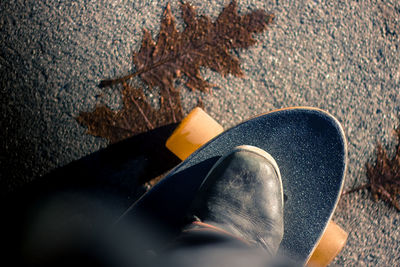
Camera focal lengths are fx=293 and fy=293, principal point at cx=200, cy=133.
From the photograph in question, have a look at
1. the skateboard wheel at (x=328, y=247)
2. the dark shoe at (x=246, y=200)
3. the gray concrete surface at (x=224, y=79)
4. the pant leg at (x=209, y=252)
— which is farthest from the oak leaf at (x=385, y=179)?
the pant leg at (x=209, y=252)

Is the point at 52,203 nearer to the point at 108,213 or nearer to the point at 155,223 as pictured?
the point at 108,213

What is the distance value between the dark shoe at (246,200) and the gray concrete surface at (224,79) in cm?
29

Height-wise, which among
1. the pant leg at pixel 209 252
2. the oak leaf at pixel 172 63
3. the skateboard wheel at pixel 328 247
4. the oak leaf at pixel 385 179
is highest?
the oak leaf at pixel 172 63

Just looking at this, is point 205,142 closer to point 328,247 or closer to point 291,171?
point 291,171

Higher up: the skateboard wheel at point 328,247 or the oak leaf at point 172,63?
the oak leaf at point 172,63

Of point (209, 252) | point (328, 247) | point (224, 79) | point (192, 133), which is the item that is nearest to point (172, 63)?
point (224, 79)

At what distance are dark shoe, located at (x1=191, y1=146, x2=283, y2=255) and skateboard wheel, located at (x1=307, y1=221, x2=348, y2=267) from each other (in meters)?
0.23

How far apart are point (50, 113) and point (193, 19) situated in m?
0.75

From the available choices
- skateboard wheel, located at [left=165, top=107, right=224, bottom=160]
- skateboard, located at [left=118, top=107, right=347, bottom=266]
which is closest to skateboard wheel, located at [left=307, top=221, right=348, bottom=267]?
skateboard, located at [left=118, top=107, right=347, bottom=266]

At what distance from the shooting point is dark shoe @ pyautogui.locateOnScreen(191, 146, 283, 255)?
→ 40.1 inches

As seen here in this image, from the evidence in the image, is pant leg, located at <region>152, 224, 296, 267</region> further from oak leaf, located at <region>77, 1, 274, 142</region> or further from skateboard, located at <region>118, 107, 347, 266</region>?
oak leaf, located at <region>77, 1, 274, 142</region>

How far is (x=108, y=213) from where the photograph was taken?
4.14ft

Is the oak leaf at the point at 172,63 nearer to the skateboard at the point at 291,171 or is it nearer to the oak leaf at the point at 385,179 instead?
the skateboard at the point at 291,171

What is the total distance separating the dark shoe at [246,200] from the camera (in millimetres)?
1018
